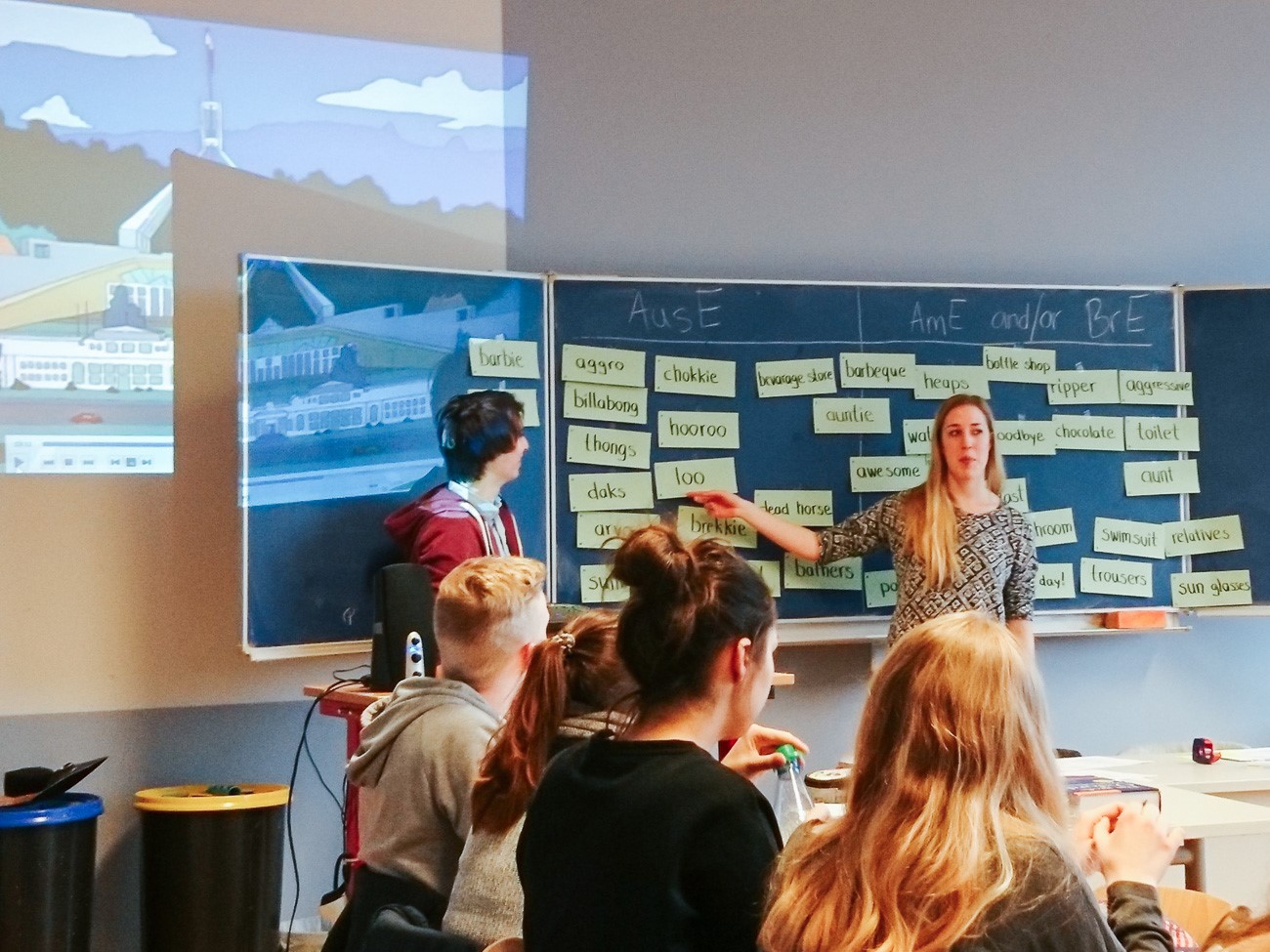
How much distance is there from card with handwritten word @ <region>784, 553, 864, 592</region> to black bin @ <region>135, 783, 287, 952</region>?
1.68 m

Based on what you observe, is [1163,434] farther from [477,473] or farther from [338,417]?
[338,417]

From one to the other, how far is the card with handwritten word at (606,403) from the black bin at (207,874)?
4.60 feet

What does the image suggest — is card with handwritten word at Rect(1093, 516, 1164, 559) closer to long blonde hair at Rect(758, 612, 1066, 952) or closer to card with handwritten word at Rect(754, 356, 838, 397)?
card with handwritten word at Rect(754, 356, 838, 397)

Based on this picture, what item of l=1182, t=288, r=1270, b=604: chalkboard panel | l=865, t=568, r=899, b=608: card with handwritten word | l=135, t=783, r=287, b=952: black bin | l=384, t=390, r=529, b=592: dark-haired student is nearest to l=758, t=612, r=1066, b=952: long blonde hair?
l=384, t=390, r=529, b=592: dark-haired student

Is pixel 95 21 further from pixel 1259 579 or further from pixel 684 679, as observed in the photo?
pixel 1259 579

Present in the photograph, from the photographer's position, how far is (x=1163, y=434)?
15.4ft

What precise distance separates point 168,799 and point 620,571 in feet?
7.77

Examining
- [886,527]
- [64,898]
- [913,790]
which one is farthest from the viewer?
[886,527]

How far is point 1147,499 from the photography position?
15.4 ft

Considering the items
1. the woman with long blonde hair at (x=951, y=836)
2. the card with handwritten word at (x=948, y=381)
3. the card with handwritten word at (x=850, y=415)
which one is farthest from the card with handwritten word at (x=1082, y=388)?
the woman with long blonde hair at (x=951, y=836)

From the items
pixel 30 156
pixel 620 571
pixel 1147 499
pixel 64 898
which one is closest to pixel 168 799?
pixel 64 898

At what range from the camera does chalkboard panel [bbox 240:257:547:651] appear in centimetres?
379

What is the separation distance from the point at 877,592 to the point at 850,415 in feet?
1.87

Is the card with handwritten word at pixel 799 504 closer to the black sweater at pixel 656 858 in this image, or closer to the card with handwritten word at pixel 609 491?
the card with handwritten word at pixel 609 491
